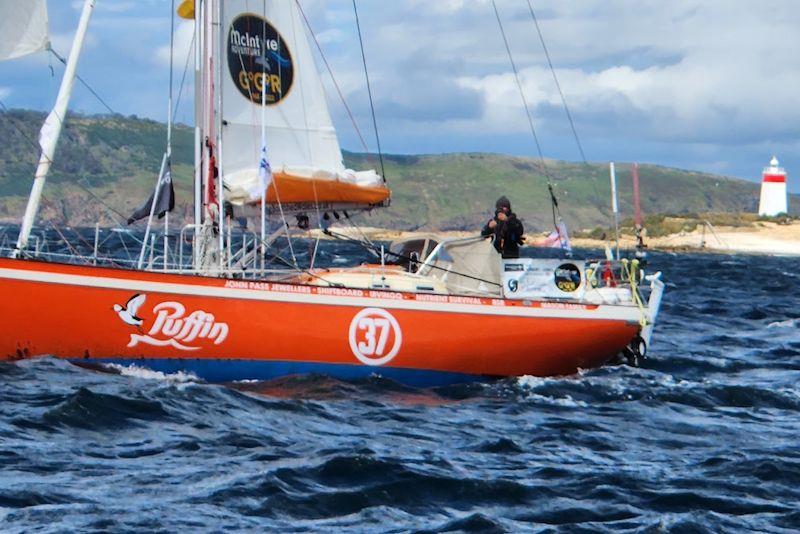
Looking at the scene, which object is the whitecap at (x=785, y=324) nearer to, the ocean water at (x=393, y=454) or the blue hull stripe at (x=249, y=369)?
the ocean water at (x=393, y=454)

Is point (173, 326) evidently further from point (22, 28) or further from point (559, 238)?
point (559, 238)

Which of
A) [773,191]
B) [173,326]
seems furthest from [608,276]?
[773,191]

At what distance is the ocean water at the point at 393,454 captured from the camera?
12.1m

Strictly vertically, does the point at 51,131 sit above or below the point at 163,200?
above

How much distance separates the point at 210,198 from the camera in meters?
20.5

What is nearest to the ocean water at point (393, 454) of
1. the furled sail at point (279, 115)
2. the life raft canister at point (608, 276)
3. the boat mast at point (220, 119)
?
the life raft canister at point (608, 276)

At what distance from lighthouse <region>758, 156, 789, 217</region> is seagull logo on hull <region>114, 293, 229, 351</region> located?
14274cm

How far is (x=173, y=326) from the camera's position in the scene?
18.5 m

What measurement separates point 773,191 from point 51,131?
14804 centimetres

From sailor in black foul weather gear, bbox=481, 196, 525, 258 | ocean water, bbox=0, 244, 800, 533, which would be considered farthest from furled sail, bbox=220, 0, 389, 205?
ocean water, bbox=0, 244, 800, 533

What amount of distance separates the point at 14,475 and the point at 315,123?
10.9 m

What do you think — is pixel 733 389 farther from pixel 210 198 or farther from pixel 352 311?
pixel 210 198

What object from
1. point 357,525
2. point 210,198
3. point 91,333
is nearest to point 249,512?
point 357,525

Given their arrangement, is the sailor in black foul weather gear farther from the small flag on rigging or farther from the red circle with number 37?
the red circle with number 37
